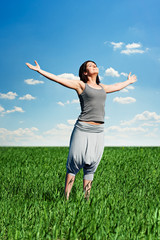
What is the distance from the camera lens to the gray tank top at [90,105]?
408 centimetres

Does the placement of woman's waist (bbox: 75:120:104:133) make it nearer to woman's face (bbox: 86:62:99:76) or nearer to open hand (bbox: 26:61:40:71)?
woman's face (bbox: 86:62:99:76)

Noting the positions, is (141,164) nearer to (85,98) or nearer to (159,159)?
(159,159)

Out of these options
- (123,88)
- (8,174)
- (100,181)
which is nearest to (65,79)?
(123,88)

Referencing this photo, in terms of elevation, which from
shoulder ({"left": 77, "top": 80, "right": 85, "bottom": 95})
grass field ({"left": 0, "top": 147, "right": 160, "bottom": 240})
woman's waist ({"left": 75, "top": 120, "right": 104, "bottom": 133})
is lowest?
grass field ({"left": 0, "top": 147, "right": 160, "bottom": 240})

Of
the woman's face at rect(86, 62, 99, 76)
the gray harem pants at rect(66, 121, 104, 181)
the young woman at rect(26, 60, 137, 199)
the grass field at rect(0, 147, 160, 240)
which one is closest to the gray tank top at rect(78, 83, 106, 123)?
the young woman at rect(26, 60, 137, 199)

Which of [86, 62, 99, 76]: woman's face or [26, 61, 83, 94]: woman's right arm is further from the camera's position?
[86, 62, 99, 76]: woman's face

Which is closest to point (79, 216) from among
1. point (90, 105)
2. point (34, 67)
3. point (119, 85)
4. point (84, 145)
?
point (84, 145)

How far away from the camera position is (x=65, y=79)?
403 cm

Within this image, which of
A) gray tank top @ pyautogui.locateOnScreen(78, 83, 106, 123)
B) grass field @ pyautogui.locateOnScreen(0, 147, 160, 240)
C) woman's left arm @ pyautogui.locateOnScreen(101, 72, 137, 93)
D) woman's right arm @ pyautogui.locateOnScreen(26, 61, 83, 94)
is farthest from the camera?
woman's left arm @ pyautogui.locateOnScreen(101, 72, 137, 93)

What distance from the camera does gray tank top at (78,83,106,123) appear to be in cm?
408

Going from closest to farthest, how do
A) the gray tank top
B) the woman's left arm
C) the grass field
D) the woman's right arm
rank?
the grass field → the woman's right arm → the gray tank top → the woman's left arm

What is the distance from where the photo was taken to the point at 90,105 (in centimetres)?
409

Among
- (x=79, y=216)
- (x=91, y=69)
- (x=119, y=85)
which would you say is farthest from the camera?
(x=119, y=85)

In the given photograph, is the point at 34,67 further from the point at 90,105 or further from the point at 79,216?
the point at 79,216
